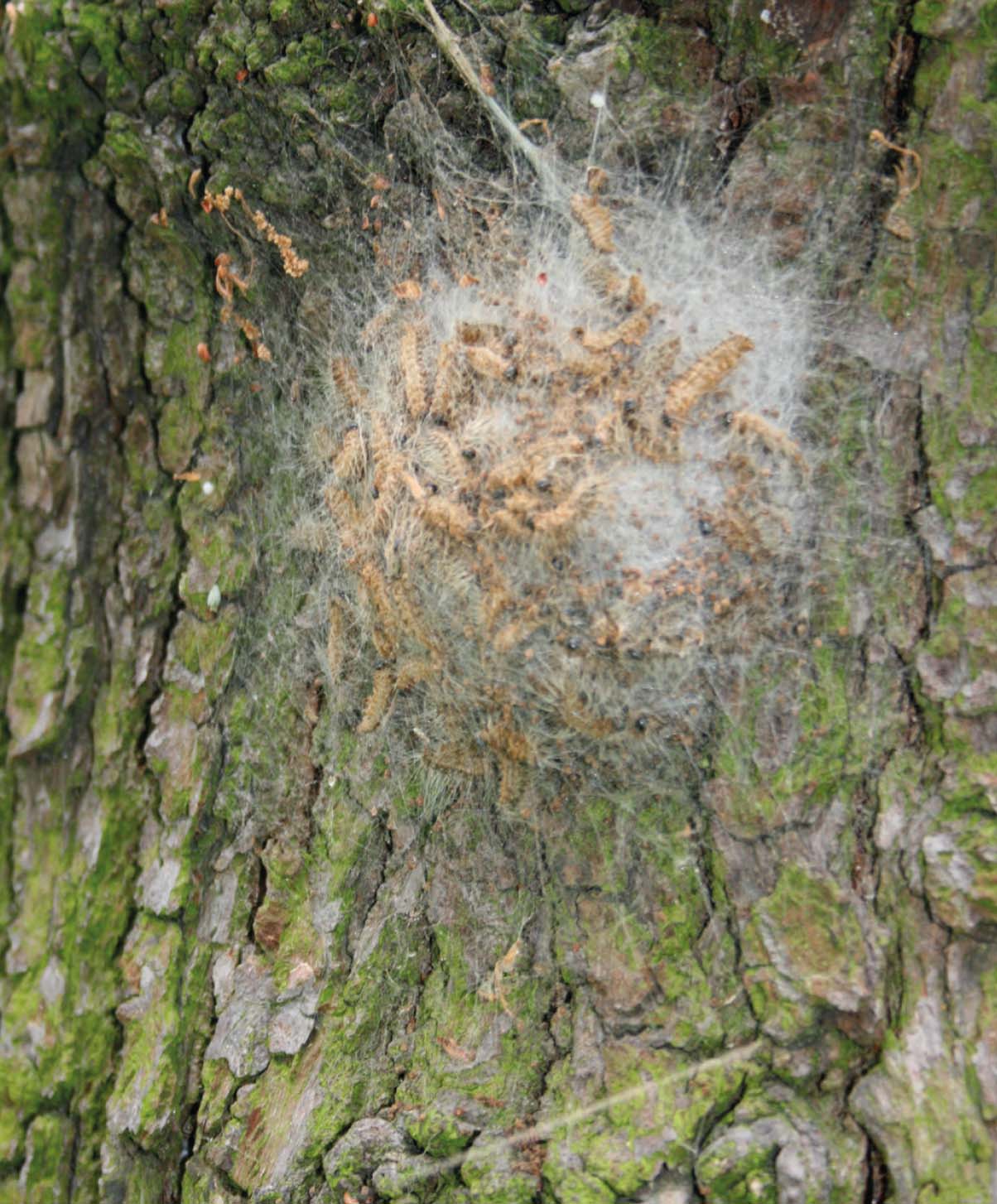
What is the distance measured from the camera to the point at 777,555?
6.17 feet

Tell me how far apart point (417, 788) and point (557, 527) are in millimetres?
662

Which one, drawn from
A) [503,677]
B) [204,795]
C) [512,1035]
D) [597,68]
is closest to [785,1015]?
[512,1035]

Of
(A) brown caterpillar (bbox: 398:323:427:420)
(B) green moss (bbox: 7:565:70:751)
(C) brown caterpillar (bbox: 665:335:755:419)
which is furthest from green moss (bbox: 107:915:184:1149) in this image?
(C) brown caterpillar (bbox: 665:335:755:419)

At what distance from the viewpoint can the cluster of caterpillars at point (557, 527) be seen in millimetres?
1859

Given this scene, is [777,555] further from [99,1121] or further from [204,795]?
[99,1121]

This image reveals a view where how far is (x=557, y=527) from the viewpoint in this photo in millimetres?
1843

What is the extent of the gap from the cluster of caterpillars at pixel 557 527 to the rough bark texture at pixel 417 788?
0.17 meters

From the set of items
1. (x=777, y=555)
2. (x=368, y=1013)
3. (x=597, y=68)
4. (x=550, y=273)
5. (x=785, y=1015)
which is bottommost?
(x=368, y=1013)

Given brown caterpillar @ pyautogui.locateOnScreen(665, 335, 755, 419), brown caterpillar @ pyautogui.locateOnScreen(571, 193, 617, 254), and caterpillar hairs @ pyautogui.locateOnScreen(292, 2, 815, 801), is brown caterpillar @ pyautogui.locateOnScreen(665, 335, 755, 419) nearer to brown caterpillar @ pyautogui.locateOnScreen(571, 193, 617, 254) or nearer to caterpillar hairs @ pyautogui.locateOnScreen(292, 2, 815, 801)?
caterpillar hairs @ pyautogui.locateOnScreen(292, 2, 815, 801)

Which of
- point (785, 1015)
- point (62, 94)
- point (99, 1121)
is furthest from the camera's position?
point (99, 1121)

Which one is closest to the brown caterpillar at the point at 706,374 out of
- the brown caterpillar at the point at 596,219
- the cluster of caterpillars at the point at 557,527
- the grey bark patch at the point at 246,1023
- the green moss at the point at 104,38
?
the cluster of caterpillars at the point at 557,527

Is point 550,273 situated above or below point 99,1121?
above

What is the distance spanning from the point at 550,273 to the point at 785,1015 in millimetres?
1498

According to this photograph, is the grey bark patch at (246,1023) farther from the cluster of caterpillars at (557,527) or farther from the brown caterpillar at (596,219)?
the brown caterpillar at (596,219)
